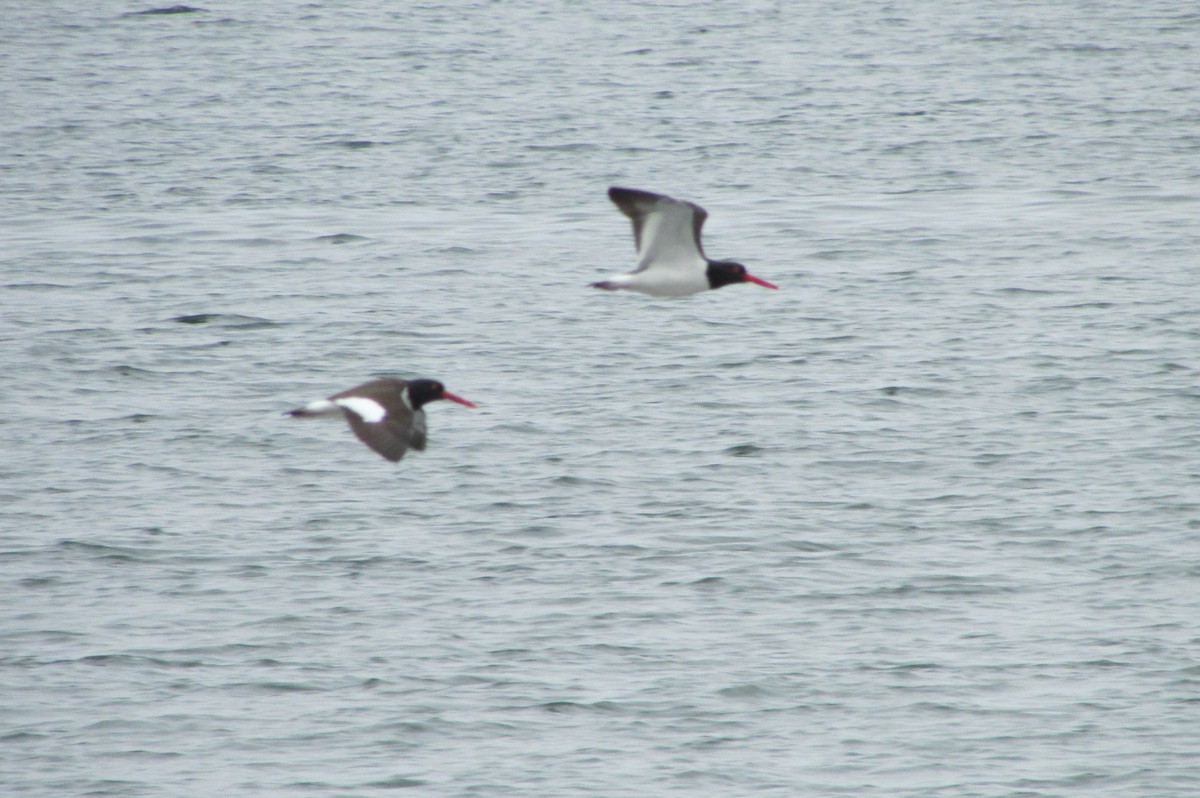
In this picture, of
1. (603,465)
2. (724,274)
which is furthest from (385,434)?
(603,465)

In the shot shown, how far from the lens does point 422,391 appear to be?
14633 millimetres

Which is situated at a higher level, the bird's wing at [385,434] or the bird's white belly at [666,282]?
the bird's white belly at [666,282]

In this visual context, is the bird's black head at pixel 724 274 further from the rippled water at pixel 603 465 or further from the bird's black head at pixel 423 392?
the rippled water at pixel 603 465

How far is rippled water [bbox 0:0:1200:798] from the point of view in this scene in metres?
20.3

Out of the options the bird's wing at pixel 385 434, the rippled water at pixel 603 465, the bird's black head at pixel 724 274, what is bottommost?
the rippled water at pixel 603 465

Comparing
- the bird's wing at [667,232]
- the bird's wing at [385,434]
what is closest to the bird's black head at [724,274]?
the bird's wing at [667,232]

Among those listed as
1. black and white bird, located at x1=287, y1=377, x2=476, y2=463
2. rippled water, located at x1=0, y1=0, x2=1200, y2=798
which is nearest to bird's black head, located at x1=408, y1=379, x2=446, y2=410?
black and white bird, located at x1=287, y1=377, x2=476, y2=463

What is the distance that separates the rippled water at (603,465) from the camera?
2033cm

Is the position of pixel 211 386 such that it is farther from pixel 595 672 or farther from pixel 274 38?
pixel 274 38

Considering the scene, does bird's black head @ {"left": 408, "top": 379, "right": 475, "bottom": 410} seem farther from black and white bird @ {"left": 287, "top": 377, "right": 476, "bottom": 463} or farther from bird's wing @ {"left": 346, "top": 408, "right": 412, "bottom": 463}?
bird's wing @ {"left": 346, "top": 408, "right": 412, "bottom": 463}

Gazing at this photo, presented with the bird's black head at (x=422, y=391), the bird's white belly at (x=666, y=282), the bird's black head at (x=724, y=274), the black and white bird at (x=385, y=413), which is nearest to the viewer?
the black and white bird at (x=385, y=413)

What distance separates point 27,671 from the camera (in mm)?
21719

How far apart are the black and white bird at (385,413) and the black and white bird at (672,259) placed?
7.46ft

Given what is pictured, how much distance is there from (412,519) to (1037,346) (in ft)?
39.3
